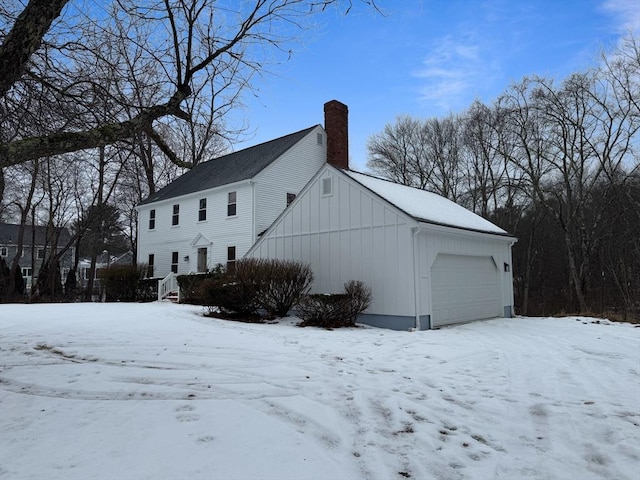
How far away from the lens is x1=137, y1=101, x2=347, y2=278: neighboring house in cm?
1853

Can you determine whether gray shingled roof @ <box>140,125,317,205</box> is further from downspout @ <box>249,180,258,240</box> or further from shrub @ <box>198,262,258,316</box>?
shrub @ <box>198,262,258,316</box>

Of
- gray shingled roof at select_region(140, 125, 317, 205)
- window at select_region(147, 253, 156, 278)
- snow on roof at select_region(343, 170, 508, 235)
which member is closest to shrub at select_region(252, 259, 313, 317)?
snow on roof at select_region(343, 170, 508, 235)

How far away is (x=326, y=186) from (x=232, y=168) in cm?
1026

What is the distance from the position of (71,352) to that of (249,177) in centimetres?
1282

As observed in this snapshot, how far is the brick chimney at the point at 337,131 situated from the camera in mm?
19156

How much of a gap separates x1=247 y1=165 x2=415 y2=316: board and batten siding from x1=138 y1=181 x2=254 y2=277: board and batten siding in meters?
5.09

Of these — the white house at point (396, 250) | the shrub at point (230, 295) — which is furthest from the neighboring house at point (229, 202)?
the shrub at point (230, 295)

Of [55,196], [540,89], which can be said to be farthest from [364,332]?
[55,196]

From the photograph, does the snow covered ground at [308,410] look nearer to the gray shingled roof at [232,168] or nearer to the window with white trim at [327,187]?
the window with white trim at [327,187]

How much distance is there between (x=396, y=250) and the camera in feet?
34.0

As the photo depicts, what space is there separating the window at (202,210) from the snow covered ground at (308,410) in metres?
13.4

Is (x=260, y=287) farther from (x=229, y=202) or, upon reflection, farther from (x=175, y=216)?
(x=175, y=216)

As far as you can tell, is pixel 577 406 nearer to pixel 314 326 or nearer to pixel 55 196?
pixel 314 326

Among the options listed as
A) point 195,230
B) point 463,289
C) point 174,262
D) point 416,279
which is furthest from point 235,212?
point 416,279
